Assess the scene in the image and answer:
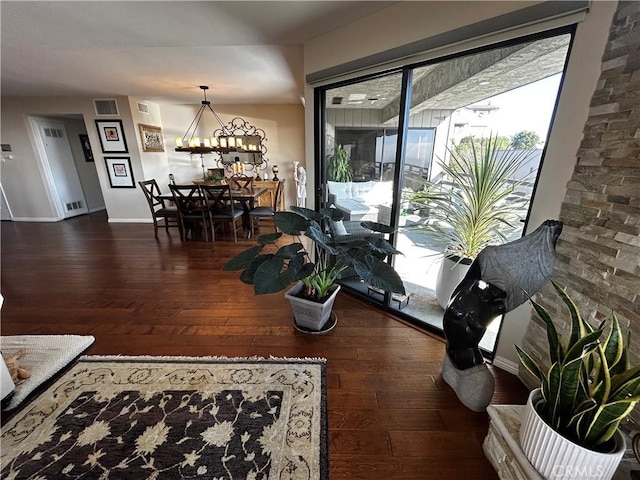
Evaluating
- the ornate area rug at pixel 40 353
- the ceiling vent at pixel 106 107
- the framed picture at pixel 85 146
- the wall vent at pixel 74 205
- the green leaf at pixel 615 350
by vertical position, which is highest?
the ceiling vent at pixel 106 107

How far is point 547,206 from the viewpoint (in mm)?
1385

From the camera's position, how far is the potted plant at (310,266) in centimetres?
160

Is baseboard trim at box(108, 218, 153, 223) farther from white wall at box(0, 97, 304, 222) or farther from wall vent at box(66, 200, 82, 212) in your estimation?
wall vent at box(66, 200, 82, 212)

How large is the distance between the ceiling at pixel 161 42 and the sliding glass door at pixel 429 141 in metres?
0.62

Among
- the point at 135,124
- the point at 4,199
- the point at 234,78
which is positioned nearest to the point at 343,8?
the point at 234,78

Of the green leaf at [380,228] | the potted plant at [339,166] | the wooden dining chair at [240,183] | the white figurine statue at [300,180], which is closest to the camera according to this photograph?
the green leaf at [380,228]

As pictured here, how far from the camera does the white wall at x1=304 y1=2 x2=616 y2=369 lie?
1161 millimetres

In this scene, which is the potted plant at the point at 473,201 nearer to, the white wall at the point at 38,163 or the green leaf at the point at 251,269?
the green leaf at the point at 251,269

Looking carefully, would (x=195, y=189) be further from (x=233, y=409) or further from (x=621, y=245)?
(x=621, y=245)

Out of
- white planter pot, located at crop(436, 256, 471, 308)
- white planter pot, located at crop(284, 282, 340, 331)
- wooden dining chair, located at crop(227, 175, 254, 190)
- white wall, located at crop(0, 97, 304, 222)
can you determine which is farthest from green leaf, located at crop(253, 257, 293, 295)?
white wall, located at crop(0, 97, 304, 222)

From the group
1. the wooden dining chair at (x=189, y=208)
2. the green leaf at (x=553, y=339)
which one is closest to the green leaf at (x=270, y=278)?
the green leaf at (x=553, y=339)

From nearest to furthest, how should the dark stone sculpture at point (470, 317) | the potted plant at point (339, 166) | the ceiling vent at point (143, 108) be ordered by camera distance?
the dark stone sculpture at point (470, 317), the potted plant at point (339, 166), the ceiling vent at point (143, 108)

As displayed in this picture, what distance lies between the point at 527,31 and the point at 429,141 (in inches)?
30.7

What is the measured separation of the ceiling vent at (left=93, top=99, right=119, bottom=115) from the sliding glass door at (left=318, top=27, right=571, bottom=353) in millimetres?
4445
